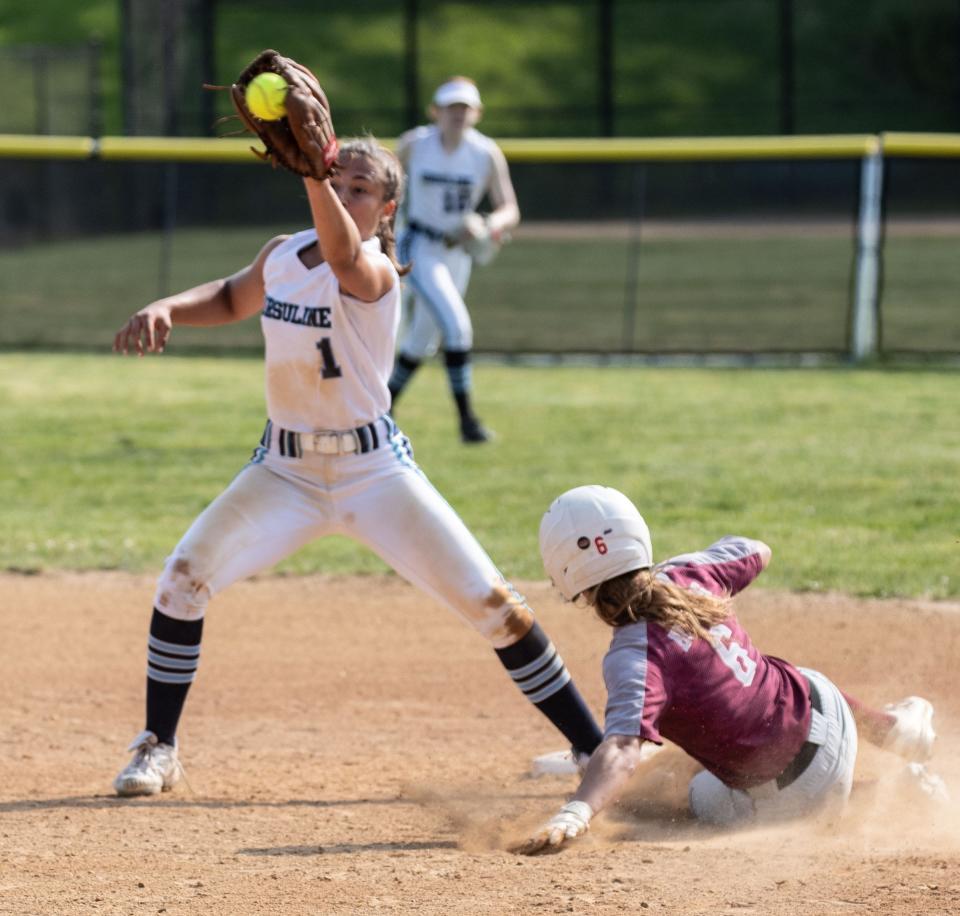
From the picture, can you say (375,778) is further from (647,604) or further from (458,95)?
(458,95)

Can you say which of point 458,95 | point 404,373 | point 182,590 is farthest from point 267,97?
point 404,373

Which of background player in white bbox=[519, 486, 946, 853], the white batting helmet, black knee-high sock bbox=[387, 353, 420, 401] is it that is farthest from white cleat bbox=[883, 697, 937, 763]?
black knee-high sock bbox=[387, 353, 420, 401]

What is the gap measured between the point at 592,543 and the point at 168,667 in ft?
4.99

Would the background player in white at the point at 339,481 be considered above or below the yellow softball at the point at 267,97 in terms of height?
below

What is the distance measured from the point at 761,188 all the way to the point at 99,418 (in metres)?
9.33

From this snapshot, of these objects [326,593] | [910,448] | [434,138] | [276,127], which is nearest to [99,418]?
[434,138]

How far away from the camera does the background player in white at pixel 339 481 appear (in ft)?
14.7

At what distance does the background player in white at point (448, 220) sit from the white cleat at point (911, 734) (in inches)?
244

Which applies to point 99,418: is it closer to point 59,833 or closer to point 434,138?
point 434,138

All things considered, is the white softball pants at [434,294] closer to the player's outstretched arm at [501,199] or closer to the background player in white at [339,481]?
the player's outstretched arm at [501,199]

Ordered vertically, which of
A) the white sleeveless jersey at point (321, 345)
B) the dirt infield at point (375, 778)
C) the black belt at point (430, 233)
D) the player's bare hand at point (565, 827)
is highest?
the black belt at point (430, 233)

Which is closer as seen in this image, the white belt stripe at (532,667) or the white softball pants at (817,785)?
Answer: the white softball pants at (817,785)

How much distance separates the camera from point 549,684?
4613 mm

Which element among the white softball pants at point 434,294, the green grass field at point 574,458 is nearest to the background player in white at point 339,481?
the green grass field at point 574,458
